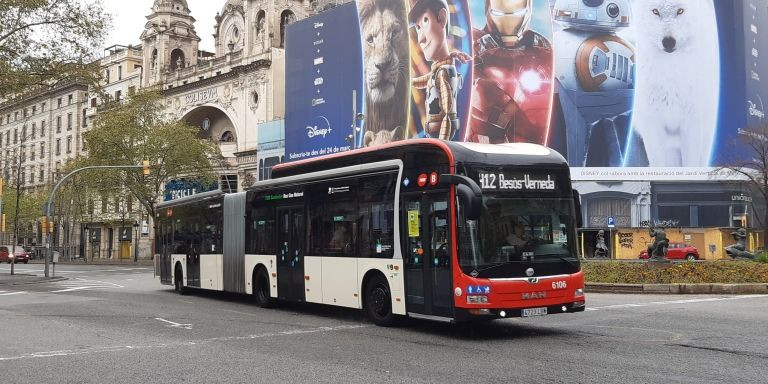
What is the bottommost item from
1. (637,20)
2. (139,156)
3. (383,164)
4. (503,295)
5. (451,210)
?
(503,295)

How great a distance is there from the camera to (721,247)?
173 feet

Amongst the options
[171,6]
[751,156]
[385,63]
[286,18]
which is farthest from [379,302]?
[171,6]

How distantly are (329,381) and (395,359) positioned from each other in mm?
1584

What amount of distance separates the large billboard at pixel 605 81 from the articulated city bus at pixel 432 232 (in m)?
44.3

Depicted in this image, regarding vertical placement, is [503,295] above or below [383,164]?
below

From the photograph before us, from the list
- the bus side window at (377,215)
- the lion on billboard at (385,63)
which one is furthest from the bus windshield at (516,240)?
the lion on billboard at (385,63)

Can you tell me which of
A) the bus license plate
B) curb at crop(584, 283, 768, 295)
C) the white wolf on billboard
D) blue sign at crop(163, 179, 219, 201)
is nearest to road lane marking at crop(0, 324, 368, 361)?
the bus license plate

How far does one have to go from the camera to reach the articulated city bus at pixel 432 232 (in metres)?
10.9

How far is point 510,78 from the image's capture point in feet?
195

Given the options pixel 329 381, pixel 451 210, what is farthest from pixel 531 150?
pixel 329 381

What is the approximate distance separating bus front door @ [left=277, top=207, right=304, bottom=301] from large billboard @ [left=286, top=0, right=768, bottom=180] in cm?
4307

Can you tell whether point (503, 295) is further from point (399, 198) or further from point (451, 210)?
point (399, 198)

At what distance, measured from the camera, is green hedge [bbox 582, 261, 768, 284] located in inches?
794

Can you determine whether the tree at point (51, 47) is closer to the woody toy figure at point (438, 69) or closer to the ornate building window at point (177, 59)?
the woody toy figure at point (438, 69)
